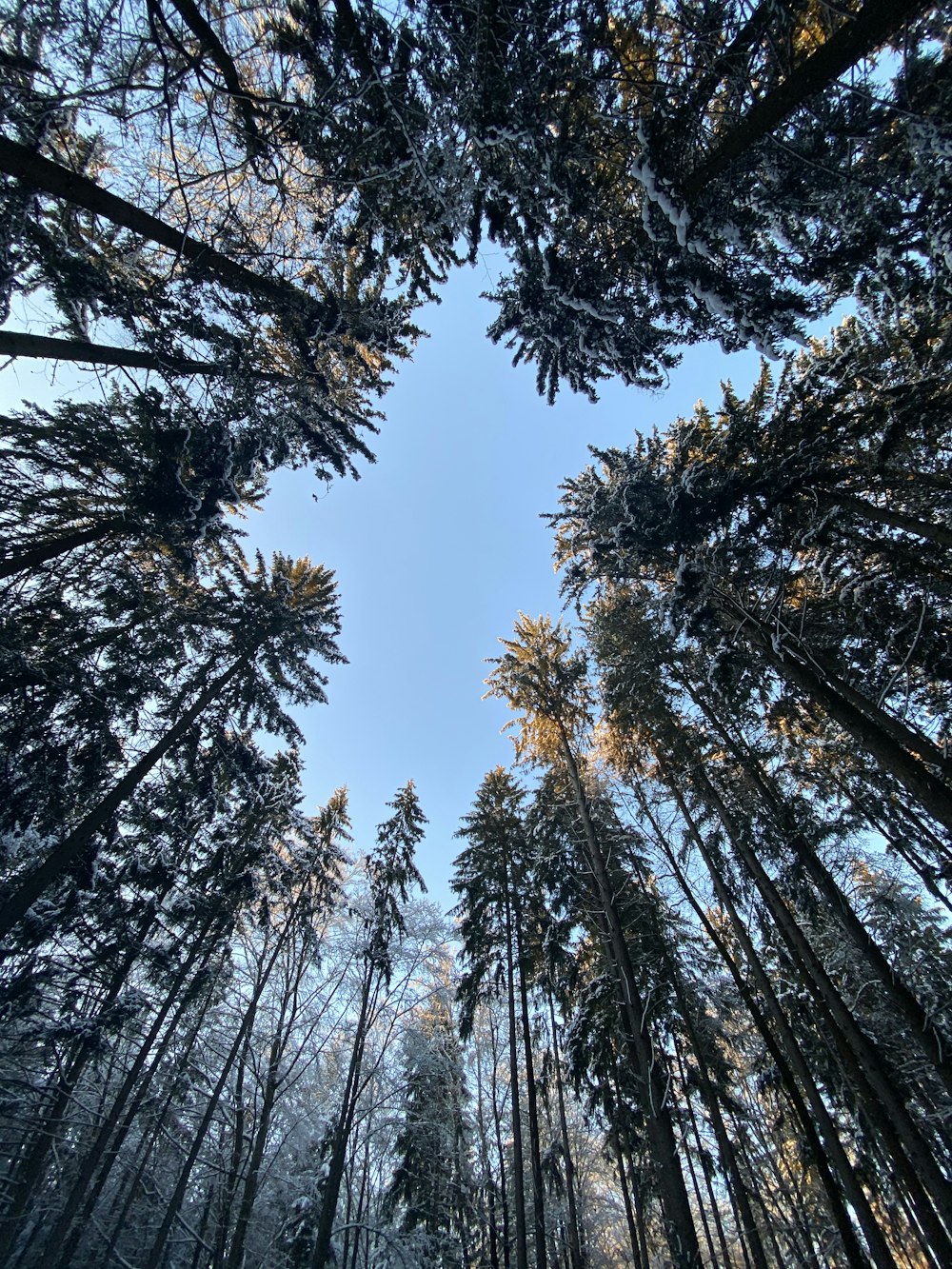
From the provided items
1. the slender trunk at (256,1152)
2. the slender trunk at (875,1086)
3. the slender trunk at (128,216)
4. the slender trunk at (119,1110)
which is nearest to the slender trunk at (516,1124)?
the slender trunk at (256,1152)

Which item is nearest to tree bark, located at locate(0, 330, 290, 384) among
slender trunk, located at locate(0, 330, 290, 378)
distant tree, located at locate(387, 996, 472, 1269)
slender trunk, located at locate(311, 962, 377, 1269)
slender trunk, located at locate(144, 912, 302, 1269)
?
slender trunk, located at locate(0, 330, 290, 378)

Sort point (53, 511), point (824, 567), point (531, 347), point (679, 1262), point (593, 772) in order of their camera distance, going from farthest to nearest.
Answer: point (593, 772), point (531, 347), point (53, 511), point (824, 567), point (679, 1262)

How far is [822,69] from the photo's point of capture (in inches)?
138

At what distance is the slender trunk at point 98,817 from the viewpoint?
6.32m

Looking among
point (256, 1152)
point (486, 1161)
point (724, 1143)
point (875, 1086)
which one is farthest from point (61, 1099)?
point (875, 1086)

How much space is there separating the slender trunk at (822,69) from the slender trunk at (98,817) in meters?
10.9

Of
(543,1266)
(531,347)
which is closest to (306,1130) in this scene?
(543,1266)

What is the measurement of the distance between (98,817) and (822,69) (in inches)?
457

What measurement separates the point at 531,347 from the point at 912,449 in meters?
5.84

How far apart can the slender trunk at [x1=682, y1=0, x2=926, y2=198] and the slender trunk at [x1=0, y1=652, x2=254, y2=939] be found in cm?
1086

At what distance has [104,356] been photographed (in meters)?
6.25

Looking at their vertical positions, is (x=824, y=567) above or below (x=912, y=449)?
below

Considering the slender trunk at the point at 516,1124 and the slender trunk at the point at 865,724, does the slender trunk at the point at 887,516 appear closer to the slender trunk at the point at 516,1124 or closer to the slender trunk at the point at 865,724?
the slender trunk at the point at 865,724

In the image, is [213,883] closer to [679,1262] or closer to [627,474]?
[679,1262]
